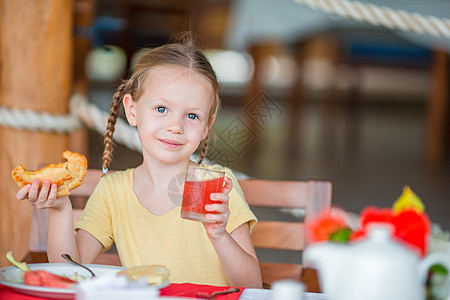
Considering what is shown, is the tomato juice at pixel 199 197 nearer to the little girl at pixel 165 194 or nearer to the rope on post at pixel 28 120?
the little girl at pixel 165 194

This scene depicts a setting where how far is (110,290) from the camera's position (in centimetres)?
64

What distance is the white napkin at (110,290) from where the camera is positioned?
63 centimetres

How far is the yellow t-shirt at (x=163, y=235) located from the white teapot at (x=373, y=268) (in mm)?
617

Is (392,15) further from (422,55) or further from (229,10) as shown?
(422,55)

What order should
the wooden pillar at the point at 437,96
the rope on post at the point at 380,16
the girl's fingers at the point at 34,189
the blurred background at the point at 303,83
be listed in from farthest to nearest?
the wooden pillar at the point at 437,96 < the blurred background at the point at 303,83 < the rope on post at the point at 380,16 < the girl's fingers at the point at 34,189

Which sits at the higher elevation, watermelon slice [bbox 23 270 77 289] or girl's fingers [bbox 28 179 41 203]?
girl's fingers [bbox 28 179 41 203]

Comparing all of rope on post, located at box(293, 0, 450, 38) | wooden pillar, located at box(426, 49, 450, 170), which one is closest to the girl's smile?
rope on post, located at box(293, 0, 450, 38)

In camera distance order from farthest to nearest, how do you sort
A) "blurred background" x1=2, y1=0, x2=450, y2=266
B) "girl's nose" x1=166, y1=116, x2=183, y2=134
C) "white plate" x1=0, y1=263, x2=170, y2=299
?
1. "blurred background" x1=2, y1=0, x2=450, y2=266
2. "girl's nose" x1=166, y1=116, x2=183, y2=134
3. "white plate" x1=0, y1=263, x2=170, y2=299

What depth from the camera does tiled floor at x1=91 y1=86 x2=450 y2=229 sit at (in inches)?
166

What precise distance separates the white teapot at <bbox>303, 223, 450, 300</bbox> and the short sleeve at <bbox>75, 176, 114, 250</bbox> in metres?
0.73

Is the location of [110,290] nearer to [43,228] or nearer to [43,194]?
[43,194]

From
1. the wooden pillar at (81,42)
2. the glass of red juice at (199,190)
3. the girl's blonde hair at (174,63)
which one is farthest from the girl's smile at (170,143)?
the wooden pillar at (81,42)

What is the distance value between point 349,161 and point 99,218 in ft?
17.9

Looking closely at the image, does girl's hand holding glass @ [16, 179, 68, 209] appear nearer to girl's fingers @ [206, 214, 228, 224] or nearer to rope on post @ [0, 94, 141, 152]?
girl's fingers @ [206, 214, 228, 224]
